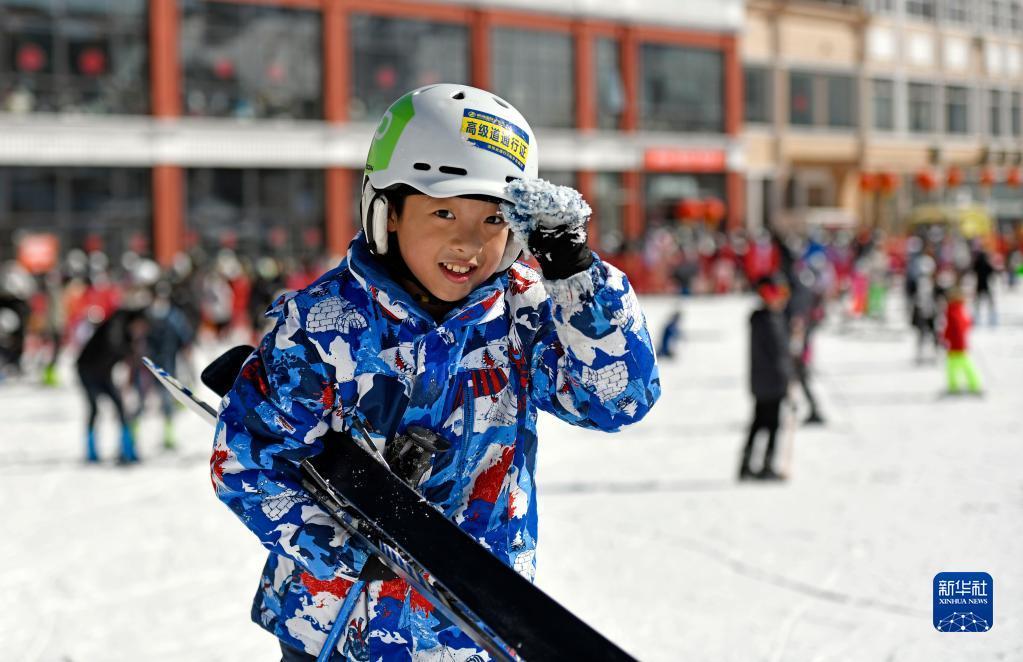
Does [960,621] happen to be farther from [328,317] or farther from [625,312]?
[328,317]

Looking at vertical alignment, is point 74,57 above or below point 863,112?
below

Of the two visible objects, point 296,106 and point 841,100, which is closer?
point 296,106

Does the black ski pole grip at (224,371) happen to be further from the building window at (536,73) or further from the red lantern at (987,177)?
the red lantern at (987,177)

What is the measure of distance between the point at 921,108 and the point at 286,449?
3918 centimetres

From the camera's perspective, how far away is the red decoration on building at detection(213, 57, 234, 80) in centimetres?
2345

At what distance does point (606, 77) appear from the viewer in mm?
29609

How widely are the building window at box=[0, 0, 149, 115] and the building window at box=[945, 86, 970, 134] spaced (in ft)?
84.8

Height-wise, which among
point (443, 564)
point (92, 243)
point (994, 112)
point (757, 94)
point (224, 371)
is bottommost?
point (443, 564)

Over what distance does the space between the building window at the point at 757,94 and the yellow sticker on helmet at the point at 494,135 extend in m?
34.2

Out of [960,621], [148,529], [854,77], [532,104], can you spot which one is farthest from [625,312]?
[854,77]

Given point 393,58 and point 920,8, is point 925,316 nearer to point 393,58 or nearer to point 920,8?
point 393,58

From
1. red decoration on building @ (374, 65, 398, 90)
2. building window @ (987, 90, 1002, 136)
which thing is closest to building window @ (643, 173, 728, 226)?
red decoration on building @ (374, 65, 398, 90)

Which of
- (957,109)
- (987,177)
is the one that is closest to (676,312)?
(987,177)

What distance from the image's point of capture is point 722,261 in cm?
2578
